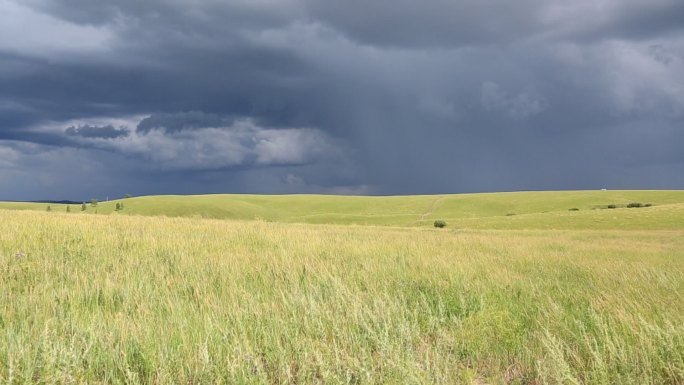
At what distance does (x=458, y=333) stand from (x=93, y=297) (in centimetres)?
485

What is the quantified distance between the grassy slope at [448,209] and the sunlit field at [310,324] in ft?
180

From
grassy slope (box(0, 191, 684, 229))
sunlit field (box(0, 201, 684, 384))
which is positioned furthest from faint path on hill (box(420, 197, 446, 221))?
sunlit field (box(0, 201, 684, 384))

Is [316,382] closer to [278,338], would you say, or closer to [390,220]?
[278,338]

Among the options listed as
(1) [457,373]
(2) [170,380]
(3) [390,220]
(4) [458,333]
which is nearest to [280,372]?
(2) [170,380]

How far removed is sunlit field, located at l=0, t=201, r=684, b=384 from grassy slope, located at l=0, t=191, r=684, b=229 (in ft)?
180

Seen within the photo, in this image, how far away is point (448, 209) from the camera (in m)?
103

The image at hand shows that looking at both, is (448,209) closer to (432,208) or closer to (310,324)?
(432,208)

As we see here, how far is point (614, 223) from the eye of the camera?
5522 cm

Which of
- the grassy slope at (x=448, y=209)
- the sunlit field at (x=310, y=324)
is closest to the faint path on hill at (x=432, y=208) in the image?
the grassy slope at (x=448, y=209)

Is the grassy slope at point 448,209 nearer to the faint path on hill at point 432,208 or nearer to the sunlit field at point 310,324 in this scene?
the faint path on hill at point 432,208

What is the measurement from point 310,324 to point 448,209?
100 m

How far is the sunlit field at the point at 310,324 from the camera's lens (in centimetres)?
389

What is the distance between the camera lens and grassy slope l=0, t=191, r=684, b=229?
61625 mm

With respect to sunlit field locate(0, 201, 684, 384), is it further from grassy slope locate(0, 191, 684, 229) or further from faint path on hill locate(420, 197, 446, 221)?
faint path on hill locate(420, 197, 446, 221)
